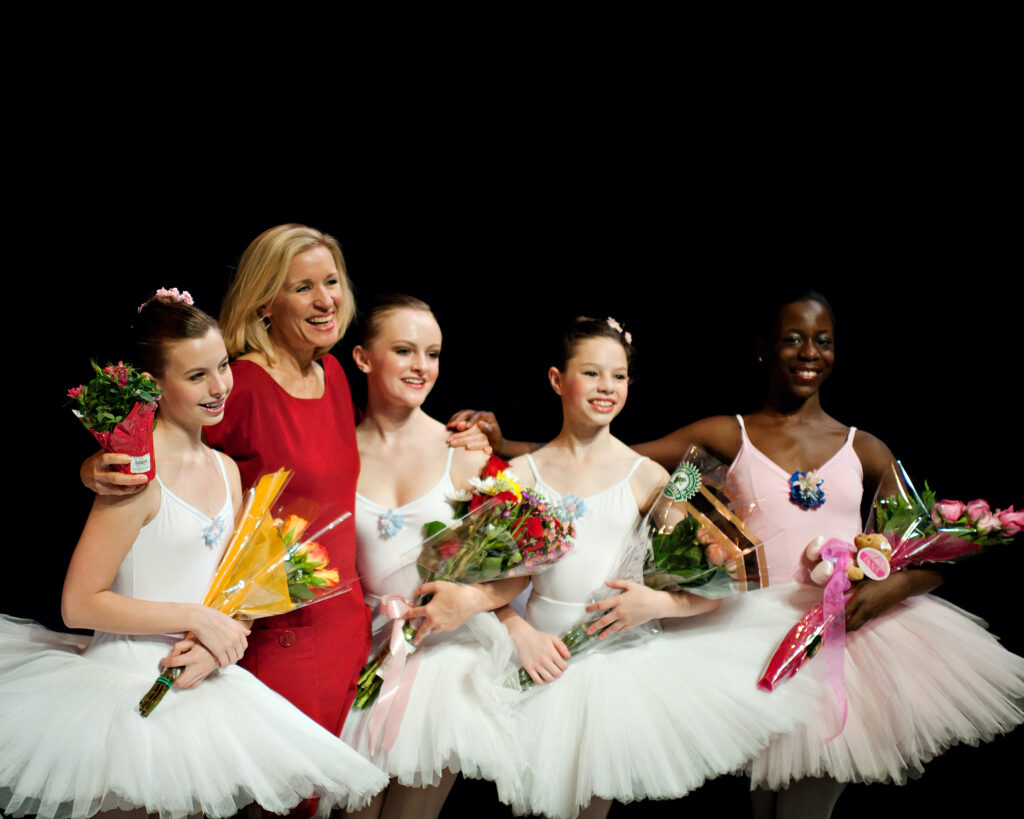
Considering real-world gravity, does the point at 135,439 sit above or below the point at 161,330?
below

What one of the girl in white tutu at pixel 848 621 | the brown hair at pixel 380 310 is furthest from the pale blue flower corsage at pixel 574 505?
the brown hair at pixel 380 310

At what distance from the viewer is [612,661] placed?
286 centimetres

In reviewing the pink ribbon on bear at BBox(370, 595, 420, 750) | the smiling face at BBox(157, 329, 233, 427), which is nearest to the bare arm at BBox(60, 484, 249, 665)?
the smiling face at BBox(157, 329, 233, 427)

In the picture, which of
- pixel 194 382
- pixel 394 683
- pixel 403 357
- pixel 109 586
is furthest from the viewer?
pixel 403 357

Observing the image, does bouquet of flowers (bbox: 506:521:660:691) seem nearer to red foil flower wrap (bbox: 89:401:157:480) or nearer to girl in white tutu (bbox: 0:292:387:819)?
girl in white tutu (bbox: 0:292:387:819)

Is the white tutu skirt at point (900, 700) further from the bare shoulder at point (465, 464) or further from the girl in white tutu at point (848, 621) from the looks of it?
the bare shoulder at point (465, 464)

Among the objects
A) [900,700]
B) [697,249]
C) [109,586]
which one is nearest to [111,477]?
[109,586]

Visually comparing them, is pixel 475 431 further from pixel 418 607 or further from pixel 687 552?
pixel 687 552

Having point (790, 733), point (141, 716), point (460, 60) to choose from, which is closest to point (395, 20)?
point (460, 60)

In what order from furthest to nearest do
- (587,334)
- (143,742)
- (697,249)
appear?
1. (697,249)
2. (587,334)
3. (143,742)

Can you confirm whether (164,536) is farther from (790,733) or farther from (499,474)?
(790,733)

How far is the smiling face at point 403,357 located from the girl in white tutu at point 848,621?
0.87 m

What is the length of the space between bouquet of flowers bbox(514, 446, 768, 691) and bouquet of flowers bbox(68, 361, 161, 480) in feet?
4.39

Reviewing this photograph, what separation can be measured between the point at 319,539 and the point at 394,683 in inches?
19.0
